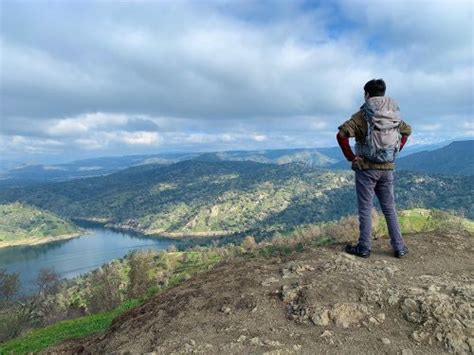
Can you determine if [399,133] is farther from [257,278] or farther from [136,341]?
[136,341]

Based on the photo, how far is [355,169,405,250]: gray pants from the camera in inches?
379

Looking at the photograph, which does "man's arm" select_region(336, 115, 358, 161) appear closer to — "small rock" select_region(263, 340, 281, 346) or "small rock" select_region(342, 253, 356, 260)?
"small rock" select_region(342, 253, 356, 260)

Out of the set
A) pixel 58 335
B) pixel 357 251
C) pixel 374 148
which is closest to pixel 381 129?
pixel 374 148

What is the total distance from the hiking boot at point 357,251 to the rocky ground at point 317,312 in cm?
34

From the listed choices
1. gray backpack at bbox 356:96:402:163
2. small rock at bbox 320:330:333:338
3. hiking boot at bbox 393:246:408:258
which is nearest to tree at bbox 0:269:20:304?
hiking boot at bbox 393:246:408:258

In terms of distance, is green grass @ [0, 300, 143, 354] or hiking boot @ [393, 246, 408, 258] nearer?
hiking boot @ [393, 246, 408, 258]

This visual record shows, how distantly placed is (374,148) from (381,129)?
469 millimetres

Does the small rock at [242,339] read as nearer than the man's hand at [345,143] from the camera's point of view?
Yes

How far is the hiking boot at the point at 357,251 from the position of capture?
9.87m

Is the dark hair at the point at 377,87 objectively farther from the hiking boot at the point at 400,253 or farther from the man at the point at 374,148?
the hiking boot at the point at 400,253

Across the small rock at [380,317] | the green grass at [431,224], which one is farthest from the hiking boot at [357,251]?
the green grass at [431,224]

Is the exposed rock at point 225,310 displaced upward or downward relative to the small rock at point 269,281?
downward

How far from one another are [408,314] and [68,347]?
6.95 m

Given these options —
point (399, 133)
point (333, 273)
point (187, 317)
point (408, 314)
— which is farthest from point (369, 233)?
point (187, 317)
